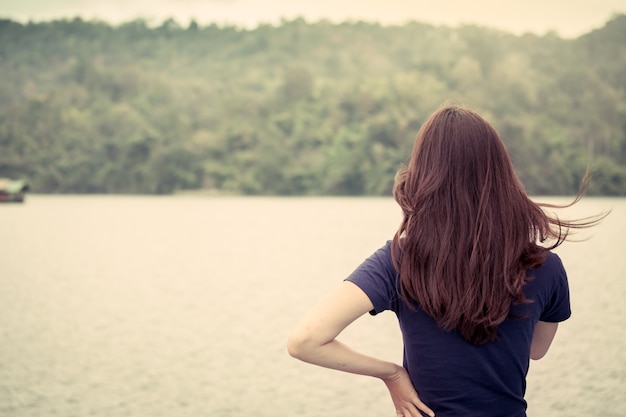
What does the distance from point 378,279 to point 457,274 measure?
6.3 inches

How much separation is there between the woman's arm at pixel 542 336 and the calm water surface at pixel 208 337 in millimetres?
2863

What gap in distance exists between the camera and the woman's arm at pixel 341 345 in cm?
156

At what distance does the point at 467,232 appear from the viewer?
1584 mm

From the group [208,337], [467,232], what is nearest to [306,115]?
[208,337]

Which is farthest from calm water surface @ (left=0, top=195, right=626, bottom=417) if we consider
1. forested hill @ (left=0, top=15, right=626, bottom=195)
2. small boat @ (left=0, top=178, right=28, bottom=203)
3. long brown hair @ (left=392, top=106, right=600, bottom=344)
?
forested hill @ (left=0, top=15, right=626, bottom=195)

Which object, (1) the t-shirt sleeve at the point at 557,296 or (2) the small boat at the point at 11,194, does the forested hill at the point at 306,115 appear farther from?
(1) the t-shirt sleeve at the point at 557,296

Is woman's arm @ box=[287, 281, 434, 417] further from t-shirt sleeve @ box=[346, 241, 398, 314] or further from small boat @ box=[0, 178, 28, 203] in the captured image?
small boat @ box=[0, 178, 28, 203]

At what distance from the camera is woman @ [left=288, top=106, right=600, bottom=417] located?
158cm

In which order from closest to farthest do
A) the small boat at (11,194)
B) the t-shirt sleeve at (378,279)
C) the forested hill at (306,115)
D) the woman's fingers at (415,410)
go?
1. the t-shirt sleeve at (378,279)
2. the woman's fingers at (415,410)
3. the small boat at (11,194)
4. the forested hill at (306,115)

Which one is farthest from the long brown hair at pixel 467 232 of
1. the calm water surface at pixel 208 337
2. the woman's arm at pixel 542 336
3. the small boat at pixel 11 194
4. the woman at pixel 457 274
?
the small boat at pixel 11 194

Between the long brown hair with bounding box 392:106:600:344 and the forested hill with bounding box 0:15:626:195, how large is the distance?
160ft

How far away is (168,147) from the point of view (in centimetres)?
6116

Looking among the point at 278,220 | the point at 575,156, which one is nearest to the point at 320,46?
the point at 575,156

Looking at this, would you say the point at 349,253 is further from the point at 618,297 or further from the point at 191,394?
the point at 191,394
